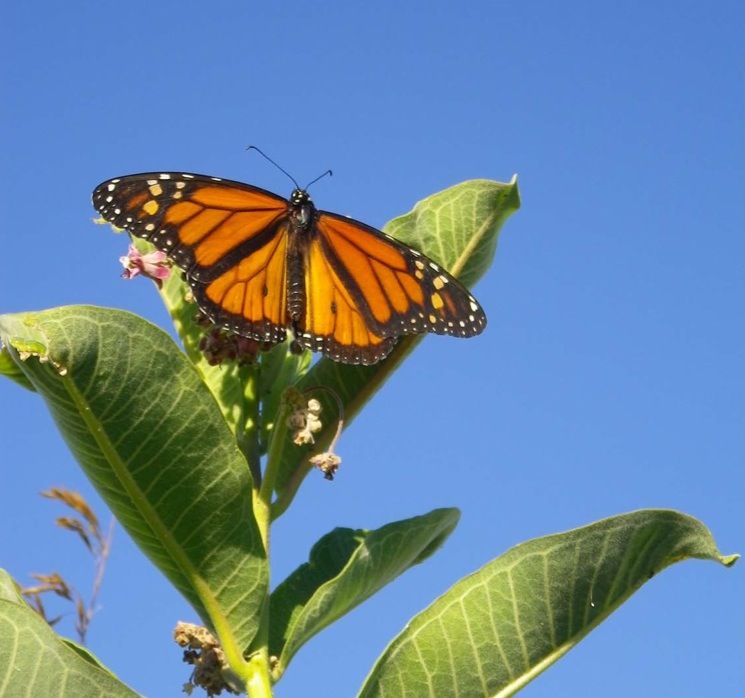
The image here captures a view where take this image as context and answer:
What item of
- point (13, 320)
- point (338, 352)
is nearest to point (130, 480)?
point (13, 320)

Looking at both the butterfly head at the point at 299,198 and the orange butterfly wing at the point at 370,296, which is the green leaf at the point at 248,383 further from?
the butterfly head at the point at 299,198

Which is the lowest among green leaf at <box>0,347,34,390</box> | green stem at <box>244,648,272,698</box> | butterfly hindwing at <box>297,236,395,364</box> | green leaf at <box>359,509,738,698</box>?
green stem at <box>244,648,272,698</box>

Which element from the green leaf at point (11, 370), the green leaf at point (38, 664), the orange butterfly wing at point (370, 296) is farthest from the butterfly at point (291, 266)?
the green leaf at point (38, 664)

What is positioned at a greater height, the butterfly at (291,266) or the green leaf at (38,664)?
the butterfly at (291,266)

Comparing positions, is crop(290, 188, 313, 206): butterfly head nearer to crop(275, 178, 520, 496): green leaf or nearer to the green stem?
Answer: crop(275, 178, 520, 496): green leaf

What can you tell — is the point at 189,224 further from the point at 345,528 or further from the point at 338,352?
the point at 345,528

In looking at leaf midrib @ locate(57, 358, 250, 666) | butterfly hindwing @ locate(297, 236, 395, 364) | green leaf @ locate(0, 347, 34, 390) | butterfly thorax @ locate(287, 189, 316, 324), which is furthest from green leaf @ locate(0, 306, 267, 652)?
butterfly thorax @ locate(287, 189, 316, 324)

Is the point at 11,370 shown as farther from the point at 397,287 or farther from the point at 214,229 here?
the point at 397,287
